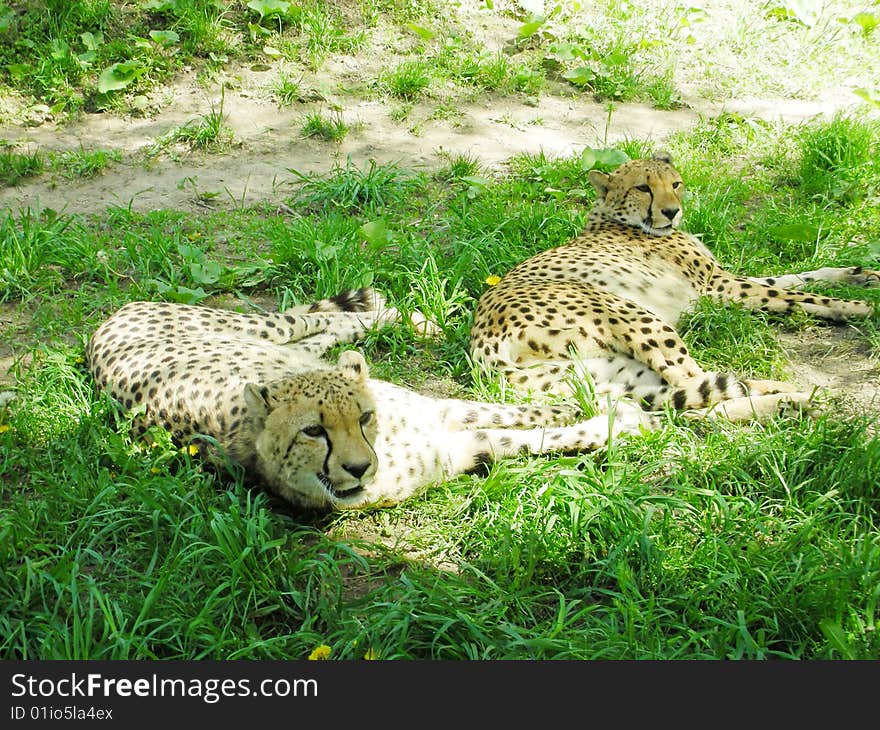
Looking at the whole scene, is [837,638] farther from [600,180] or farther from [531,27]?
[531,27]

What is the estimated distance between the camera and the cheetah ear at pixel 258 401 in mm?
3547

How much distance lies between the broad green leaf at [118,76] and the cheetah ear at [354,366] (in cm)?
501

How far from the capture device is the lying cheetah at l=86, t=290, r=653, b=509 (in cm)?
346

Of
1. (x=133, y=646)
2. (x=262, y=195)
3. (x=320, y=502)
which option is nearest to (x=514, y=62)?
(x=262, y=195)

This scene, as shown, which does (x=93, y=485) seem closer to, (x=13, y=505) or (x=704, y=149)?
(x=13, y=505)

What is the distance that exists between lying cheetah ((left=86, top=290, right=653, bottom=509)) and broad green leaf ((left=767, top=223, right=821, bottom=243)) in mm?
2278

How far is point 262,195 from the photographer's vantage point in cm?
659

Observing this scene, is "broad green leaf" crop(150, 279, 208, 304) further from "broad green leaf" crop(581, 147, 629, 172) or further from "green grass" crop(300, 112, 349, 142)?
"broad green leaf" crop(581, 147, 629, 172)

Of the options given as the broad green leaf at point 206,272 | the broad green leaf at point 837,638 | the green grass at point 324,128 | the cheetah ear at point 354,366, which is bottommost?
the broad green leaf at point 206,272

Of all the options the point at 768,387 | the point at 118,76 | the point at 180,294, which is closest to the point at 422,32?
the point at 118,76

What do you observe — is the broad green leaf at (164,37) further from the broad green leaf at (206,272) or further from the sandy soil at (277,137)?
the broad green leaf at (206,272)

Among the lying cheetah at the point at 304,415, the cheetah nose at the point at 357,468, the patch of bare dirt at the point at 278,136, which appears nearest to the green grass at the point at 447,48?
the patch of bare dirt at the point at 278,136

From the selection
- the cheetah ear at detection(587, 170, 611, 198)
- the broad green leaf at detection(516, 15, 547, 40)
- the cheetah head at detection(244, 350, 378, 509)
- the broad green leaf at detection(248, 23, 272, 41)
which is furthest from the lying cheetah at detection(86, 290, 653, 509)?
the broad green leaf at detection(516, 15, 547, 40)

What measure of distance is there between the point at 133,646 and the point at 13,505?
3.66ft
